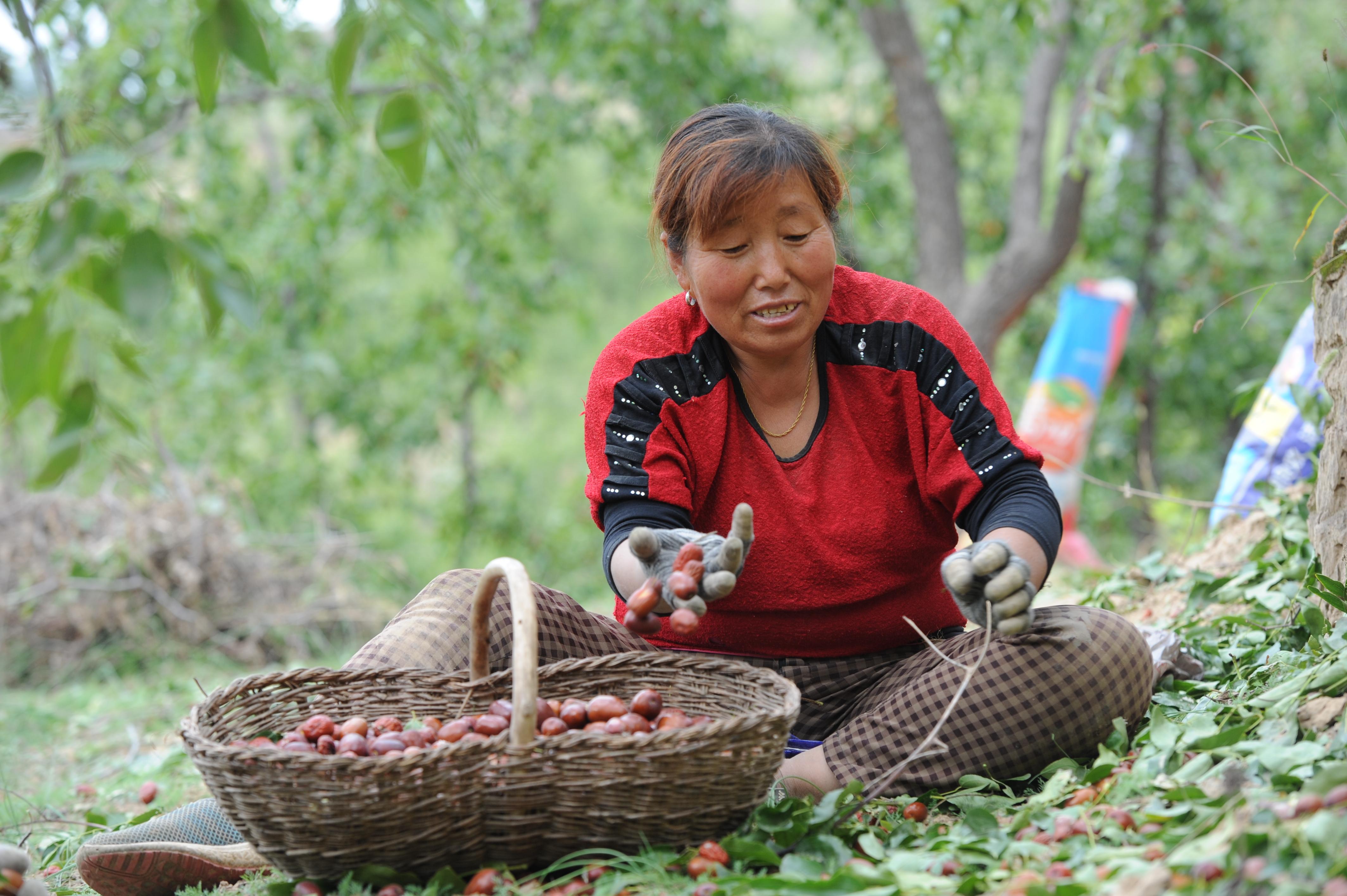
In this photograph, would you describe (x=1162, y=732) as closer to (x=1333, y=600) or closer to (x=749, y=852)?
(x=1333, y=600)

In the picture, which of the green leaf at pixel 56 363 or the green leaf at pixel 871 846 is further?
the green leaf at pixel 871 846

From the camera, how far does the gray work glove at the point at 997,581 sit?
1.63 metres

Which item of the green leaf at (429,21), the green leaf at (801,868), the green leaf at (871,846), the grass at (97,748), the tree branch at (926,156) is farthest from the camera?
the tree branch at (926,156)

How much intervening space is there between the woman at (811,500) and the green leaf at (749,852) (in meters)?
0.32

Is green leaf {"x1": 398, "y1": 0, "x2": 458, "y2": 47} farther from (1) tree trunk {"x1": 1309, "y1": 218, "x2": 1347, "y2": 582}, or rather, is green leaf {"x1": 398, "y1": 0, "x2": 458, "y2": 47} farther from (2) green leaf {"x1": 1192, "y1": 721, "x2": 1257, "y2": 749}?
(1) tree trunk {"x1": 1309, "y1": 218, "x2": 1347, "y2": 582}

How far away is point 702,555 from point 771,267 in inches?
21.5

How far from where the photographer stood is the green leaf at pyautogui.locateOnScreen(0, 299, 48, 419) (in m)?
0.88

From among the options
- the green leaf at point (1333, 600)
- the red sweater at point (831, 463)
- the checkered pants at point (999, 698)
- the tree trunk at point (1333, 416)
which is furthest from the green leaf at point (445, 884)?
the tree trunk at point (1333, 416)

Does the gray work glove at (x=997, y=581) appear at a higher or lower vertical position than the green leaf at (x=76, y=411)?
lower

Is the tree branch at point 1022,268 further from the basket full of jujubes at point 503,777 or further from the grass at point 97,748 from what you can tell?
the basket full of jujubes at point 503,777

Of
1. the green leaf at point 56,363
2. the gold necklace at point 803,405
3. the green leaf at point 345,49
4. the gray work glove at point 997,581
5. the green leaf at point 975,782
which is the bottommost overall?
the green leaf at point 975,782

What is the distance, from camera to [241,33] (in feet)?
3.10

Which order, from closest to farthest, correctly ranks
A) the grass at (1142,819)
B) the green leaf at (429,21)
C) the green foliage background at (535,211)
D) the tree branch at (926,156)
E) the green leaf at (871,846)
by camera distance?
the green leaf at (429,21), the grass at (1142,819), the green leaf at (871,846), the green foliage background at (535,211), the tree branch at (926,156)

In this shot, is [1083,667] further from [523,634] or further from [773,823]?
[523,634]
